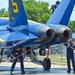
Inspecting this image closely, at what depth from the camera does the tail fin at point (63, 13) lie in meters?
19.4

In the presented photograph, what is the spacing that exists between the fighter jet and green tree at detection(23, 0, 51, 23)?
131ft

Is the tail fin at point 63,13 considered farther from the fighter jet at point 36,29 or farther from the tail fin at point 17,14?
the tail fin at point 17,14

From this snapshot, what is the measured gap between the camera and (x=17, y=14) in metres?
18.7

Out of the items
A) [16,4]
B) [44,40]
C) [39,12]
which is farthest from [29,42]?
[39,12]

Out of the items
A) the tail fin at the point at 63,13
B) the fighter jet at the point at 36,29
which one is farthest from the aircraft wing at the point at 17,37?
the tail fin at the point at 63,13

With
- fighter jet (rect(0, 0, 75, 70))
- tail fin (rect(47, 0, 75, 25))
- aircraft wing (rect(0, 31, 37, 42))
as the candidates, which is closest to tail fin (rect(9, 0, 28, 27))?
fighter jet (rect(0, 0, 75, 70))

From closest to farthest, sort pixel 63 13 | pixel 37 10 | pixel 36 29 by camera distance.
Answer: pixel 36 29
pixel 63 13
pixel 37 10

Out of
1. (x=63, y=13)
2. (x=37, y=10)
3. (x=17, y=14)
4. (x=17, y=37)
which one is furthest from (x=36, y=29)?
(x=37, y=10)

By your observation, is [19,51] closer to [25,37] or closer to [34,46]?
[25,37]

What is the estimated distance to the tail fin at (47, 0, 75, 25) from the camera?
19406 mm

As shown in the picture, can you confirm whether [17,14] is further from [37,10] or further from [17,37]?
[37,10]

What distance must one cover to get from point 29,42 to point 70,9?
9.60 feet

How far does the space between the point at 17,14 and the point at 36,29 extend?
1352 mm

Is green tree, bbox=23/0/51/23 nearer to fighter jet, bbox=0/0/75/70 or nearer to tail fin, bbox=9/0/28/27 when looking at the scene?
fighter jet, bbox=0/0/75/70
